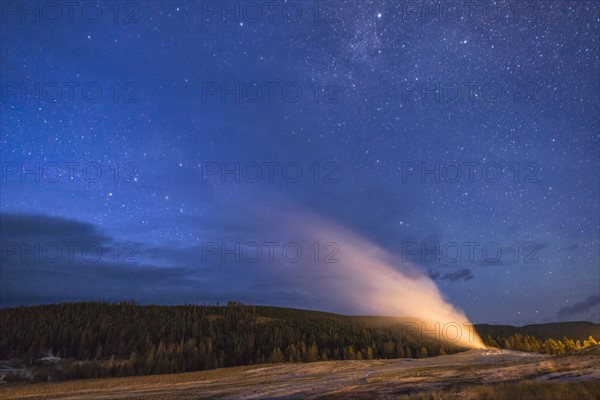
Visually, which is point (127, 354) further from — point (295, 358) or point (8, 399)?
point (8, 399)

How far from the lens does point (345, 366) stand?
46.3 meters

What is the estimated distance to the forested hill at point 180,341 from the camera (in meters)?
95.4

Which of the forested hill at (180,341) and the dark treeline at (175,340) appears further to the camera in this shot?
the dark treeline at (175,340)

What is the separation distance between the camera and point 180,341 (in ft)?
432

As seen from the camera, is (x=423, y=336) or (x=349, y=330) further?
(x=349, y=330)

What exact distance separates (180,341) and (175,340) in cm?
303

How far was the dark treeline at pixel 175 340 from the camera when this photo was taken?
97.5m

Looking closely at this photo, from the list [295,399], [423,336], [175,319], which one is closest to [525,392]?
[295,399]

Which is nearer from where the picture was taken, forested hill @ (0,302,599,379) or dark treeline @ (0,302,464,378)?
forested hill @ (0,302,599,379)

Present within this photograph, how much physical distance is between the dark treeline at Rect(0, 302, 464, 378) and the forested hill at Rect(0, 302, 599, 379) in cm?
26

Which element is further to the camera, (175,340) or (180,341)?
(175,340)

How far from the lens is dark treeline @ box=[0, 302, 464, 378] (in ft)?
320

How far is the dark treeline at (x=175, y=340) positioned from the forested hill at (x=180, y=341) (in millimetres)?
259

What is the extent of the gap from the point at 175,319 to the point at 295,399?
144591mm
